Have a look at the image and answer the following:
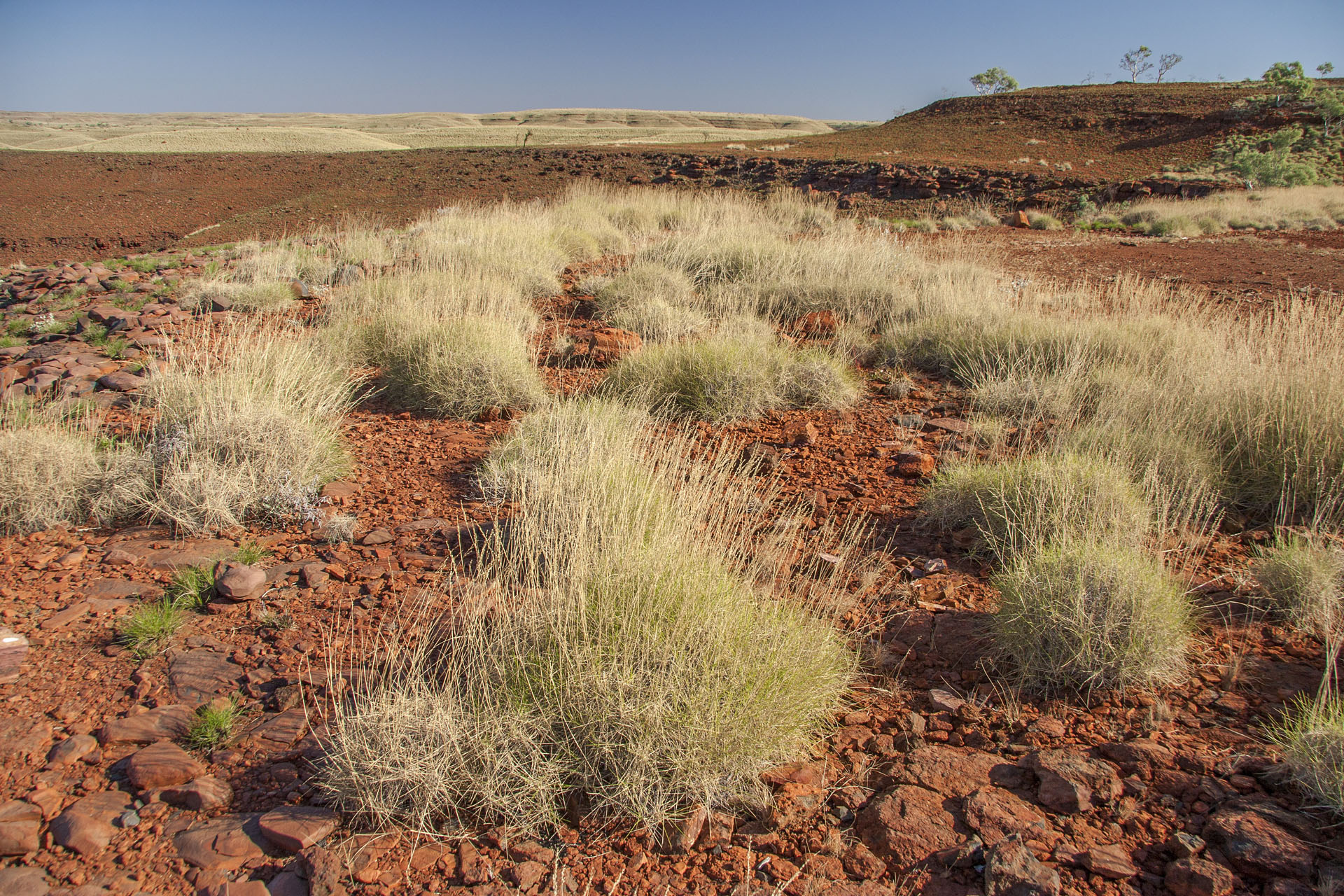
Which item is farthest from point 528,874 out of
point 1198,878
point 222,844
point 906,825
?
point 1198,878

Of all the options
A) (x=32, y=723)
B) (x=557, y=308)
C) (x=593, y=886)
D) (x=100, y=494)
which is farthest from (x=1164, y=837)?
(x=557, y=308)

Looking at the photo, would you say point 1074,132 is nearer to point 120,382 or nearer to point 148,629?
point 120,382

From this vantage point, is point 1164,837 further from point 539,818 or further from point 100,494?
point 100,494

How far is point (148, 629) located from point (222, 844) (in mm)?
1151

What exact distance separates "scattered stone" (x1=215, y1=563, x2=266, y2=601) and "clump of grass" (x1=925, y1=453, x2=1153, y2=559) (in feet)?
9.92

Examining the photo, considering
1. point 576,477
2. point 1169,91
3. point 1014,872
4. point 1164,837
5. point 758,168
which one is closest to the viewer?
point 1014,872

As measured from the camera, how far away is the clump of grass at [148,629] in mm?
2586

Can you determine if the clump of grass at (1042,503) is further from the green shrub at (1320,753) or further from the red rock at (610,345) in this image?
the red rock at (610,345)

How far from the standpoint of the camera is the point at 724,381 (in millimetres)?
5031

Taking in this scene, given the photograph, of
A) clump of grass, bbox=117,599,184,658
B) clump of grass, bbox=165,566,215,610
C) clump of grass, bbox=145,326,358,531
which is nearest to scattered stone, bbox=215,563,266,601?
clump of grass, bbox=165,566,215,610

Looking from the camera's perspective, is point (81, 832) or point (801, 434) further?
point (801, 434)

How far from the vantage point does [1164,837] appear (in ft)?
5.93

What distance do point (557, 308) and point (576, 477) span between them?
535cm

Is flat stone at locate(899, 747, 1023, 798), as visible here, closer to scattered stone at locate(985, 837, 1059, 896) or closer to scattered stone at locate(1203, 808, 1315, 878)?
scattered stone at locate(985, 837, 1059, 896)
